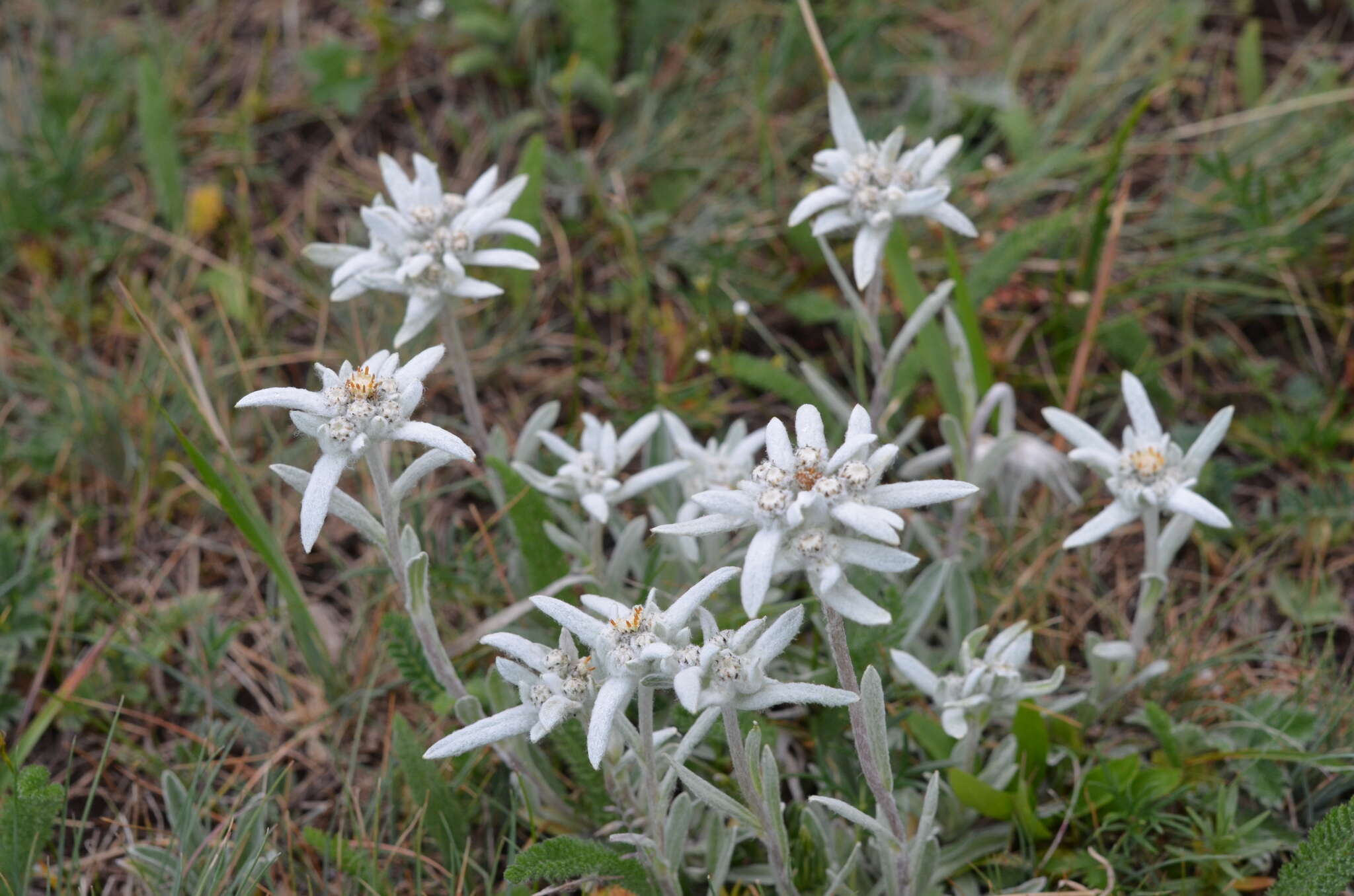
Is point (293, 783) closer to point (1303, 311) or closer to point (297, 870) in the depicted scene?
point (297, 870)

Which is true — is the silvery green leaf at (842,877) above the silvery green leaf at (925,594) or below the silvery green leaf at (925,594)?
below

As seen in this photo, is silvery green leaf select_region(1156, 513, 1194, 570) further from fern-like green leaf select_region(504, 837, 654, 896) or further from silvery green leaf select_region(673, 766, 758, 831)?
fern-like green leaf select_region(504, 837, 654, 896)

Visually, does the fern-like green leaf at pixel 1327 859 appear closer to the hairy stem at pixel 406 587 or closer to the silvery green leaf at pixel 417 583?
the hairy stem at pixel 406 587

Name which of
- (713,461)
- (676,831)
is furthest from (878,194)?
(676,831)

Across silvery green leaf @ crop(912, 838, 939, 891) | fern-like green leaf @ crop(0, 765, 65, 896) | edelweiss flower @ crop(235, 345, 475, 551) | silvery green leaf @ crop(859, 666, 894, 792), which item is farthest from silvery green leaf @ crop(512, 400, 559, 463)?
silvery green leaf @ crop(912, 838, 939, 891)

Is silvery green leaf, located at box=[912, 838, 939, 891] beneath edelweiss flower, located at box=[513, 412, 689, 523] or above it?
beneath

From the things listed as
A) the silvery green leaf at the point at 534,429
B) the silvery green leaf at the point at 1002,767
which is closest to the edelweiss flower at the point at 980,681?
the silvery green leaf at the point at 1002,767
